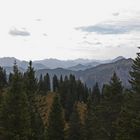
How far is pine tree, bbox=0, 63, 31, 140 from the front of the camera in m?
34.8

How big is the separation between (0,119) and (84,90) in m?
118

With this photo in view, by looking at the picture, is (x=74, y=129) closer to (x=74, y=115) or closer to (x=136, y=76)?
(x=74, y=115)

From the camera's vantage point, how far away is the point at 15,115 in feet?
114

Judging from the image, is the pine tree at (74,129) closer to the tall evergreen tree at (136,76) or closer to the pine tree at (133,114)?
the pine tree at (133,114)

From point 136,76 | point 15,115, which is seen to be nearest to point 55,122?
point 15,115

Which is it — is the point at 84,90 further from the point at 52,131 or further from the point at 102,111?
the point at 102,111

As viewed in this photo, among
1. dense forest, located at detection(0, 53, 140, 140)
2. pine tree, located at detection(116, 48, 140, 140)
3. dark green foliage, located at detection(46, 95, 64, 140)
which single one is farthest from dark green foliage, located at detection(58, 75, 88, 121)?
pine tree, located at detection(116, 48, 140, 140)

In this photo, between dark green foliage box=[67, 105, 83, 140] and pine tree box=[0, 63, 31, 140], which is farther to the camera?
dark green foliage box=[67, 105, 83, 140]

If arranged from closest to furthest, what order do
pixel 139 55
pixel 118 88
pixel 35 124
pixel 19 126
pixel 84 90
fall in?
pixel 139 55 < pixel 19 126 < pixel 118 88 < pixel 35 124 < pixel 84 90

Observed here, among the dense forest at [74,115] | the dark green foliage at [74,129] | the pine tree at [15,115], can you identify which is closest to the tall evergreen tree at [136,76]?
the dense forest at [74,115]

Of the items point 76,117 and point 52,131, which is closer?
point 52,131

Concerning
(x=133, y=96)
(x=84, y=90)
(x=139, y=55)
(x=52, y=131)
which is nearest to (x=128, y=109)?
(x=133, y=96)

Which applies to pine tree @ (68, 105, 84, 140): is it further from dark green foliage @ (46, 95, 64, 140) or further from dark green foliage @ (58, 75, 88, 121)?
dark green foliage @ (58, 75, 88, 121)

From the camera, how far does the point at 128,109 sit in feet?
103
